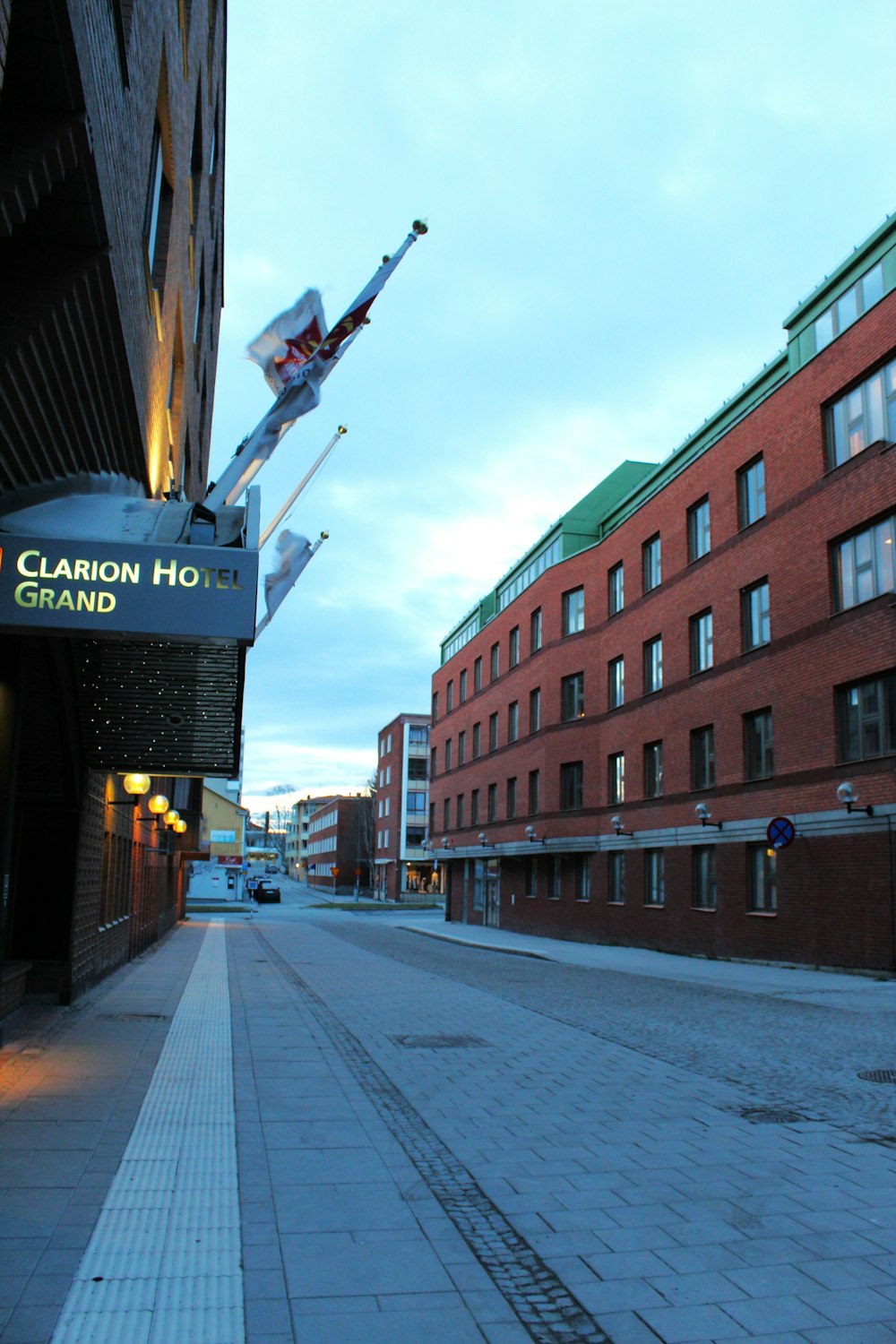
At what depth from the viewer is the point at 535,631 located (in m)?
43.2

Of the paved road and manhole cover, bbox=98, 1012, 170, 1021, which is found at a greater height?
the paved road

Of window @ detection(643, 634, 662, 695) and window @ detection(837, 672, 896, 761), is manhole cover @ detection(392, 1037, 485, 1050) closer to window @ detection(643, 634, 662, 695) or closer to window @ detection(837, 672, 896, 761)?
window @ detection(837, 672, 896, 761)

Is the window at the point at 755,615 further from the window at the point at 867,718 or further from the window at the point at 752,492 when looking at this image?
the window at the point at 867,718

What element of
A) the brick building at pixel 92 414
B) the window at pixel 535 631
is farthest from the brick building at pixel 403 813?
the brick building at pixel 92 414

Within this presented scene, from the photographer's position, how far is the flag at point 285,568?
462 inches

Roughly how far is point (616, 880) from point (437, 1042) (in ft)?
77.1

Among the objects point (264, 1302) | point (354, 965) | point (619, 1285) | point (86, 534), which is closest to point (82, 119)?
point (86, 534)

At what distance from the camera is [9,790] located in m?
9.48

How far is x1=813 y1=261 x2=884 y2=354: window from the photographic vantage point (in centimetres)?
2166

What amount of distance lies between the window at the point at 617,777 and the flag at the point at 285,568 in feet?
75.4

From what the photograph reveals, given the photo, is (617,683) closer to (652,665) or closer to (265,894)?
(652,665)

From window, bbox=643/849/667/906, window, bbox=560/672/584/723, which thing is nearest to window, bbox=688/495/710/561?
window, bbox=643/849/667/906

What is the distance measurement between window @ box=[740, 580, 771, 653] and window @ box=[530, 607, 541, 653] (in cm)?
1635

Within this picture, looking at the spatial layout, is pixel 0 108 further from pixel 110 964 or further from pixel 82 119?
pixel 110 964
